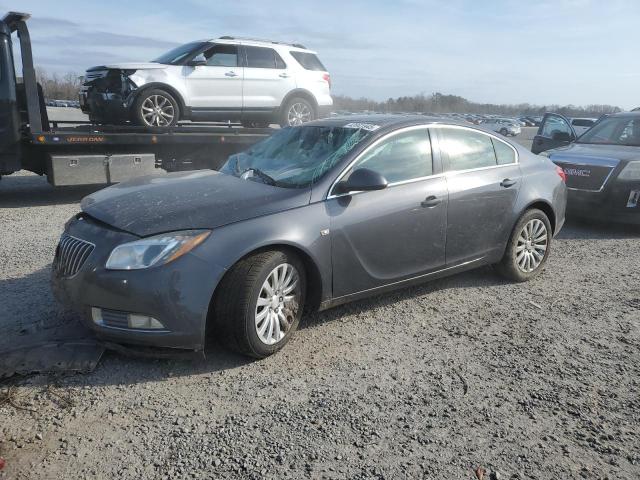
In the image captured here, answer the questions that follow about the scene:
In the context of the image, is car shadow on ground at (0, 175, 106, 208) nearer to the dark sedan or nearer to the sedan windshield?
the dark sedan

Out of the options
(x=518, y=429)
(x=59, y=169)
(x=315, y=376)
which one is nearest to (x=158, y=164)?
(x=59, y=169)

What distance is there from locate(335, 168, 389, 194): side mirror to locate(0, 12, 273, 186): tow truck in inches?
249

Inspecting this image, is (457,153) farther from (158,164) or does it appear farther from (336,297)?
(158,164)

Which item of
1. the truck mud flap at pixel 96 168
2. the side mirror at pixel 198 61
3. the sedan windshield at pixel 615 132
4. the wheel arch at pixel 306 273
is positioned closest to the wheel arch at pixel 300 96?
the side mirror at pixel 198 61

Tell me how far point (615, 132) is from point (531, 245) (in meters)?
4.65

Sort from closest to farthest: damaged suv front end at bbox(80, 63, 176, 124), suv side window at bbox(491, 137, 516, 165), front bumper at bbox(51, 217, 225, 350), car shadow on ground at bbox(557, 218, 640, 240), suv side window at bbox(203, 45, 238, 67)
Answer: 1. front bumper at bbox(51, 217, 225, 350)
2. suv side window at bbox(491, 137, 516, 165)
3. car shadow on ground at bbox(557, 218, 640, 240)
4. damaged suv front end at bbox(80, 63, 176, 124)
5. suv side window at bbox(203, 45, 238, 67)

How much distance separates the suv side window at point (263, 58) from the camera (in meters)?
10.5

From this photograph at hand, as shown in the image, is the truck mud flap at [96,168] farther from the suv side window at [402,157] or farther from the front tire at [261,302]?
the front tire at [261,302]

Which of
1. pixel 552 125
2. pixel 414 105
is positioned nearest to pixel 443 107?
pixel 414 105

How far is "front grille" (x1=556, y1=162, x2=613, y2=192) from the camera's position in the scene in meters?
7.84

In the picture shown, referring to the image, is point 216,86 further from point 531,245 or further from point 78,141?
point 531,245

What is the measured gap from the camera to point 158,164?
10141 millimetres

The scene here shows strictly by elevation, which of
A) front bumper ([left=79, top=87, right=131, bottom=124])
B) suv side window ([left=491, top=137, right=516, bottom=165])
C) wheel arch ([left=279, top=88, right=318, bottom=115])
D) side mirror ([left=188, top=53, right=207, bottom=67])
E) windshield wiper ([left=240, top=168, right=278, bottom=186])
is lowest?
windshield wiper ([left=240, top=168, right=278, bottom=186])

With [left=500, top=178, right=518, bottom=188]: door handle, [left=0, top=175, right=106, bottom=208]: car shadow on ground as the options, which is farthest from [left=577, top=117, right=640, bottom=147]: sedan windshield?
[left=0, top=175, right=106, bottom=208]: car shadow on ground
